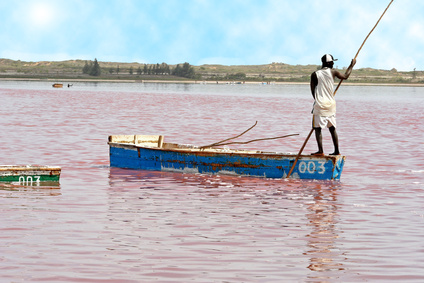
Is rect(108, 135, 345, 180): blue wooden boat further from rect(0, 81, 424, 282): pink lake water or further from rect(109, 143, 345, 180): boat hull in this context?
rect(0, 81, 424, 282): pink lake water

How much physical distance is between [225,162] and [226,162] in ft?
0.09

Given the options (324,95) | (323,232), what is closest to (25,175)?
(324,95)

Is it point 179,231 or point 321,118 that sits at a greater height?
point 321,118

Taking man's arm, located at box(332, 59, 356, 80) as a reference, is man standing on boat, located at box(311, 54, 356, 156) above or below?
below

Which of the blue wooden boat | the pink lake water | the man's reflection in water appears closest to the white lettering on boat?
the pink lake water

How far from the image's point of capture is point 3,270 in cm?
923

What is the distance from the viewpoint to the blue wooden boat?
57.5ft

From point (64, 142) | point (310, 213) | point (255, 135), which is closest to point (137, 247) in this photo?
point (310, 213)

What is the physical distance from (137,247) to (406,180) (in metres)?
9.77

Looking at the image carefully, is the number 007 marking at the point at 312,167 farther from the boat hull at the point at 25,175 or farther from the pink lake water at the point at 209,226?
the boat hull at the point at 25,175

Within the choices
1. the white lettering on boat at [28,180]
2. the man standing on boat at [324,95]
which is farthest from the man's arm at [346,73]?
the white lettering on boat at [28,180]

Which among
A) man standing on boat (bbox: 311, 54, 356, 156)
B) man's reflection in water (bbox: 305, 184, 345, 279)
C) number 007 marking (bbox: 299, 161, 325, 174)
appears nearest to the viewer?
man's reflection in water (bbox: 305, 184, 345, 279)

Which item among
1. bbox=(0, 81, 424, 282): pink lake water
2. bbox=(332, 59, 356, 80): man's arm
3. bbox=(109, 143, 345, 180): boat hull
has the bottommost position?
bbox=(0, 81, 424, 282): pink lake water

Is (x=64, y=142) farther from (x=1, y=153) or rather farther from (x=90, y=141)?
(x=1, y=153)
